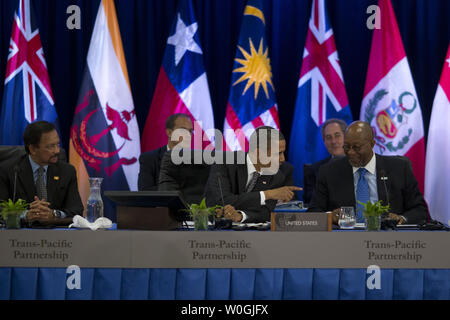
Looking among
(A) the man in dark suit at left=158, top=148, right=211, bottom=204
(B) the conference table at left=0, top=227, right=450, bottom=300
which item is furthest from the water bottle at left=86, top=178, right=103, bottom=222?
(A) the man in dark suit at left=158, top=148, right=211, bottom=204

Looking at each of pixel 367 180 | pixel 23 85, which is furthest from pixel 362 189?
pixel 23 85

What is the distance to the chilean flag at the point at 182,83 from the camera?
5535 millimetres

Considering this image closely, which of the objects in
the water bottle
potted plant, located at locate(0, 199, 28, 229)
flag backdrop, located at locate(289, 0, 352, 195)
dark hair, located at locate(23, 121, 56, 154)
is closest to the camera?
potted plant, located at locate(0, 199, 28, 229)

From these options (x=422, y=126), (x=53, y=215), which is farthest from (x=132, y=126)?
(x=422, y=126)

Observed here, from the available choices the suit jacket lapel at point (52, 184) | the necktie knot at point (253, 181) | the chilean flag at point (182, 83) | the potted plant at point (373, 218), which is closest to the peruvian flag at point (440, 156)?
the chilean flag at point (182, 83)

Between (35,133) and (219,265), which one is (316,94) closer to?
(35,133)

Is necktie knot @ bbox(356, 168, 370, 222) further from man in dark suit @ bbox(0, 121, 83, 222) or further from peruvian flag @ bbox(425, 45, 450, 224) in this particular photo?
peruvian flag @ bbox(425, 45, 450, 224)

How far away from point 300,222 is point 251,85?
311cm

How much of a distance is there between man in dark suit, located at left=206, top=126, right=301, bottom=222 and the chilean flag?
6.46 feet

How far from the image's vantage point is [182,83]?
5539 mm

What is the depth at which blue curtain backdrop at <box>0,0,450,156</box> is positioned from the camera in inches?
228

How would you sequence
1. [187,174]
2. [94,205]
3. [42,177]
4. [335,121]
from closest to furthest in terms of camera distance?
[94,205]
[42,177]
[187,174]
[335,121]

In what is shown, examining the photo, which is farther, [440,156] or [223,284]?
[440,156]

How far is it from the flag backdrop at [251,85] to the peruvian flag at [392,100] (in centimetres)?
98
